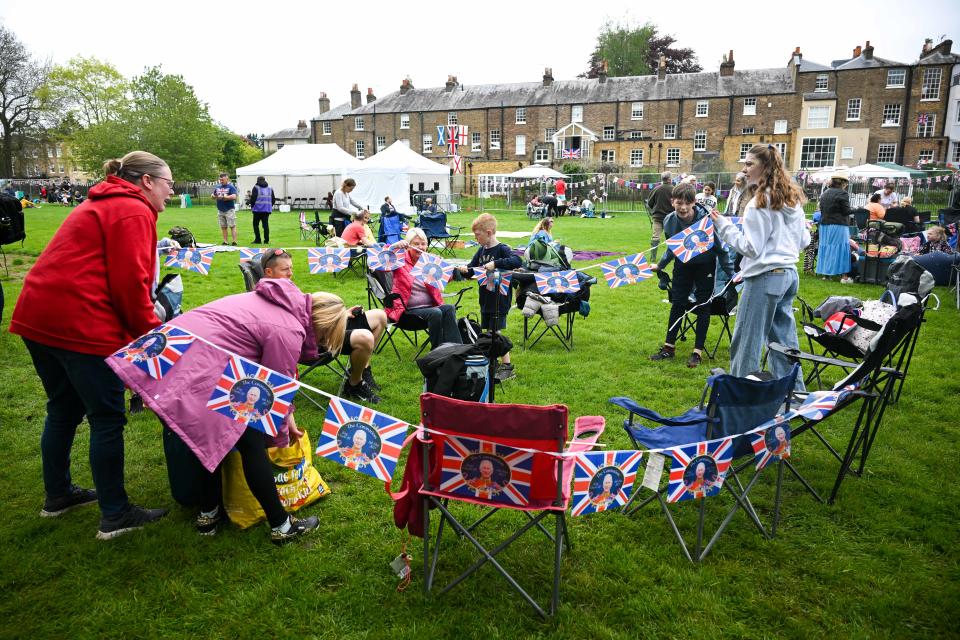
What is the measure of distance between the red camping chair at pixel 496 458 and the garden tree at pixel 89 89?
52461mm

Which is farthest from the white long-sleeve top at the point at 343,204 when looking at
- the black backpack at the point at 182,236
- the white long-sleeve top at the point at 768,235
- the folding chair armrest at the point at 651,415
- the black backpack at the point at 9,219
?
the folding chair armrest at the point at 651,415

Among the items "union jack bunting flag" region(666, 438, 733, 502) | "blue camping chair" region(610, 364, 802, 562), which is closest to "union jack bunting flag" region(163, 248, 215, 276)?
"blue camping chair" region(610, 364, 802, 562)

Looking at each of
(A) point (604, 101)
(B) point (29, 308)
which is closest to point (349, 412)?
(B) point (29, 308)

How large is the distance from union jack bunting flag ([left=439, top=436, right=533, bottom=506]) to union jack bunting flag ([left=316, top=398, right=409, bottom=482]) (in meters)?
0.25

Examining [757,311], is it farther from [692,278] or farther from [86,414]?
[86,414]

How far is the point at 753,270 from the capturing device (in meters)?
4.21

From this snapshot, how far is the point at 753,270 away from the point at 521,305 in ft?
9.07

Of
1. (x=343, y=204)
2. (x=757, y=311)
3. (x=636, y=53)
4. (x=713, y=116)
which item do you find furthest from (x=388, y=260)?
(x=636, y=53)

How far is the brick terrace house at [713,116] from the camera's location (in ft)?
136

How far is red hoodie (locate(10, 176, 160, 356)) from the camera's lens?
278 cm

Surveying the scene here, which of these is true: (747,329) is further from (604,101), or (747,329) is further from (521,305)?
(604,101)

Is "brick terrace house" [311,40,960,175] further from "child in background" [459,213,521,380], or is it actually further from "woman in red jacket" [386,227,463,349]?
"woman in red jacket" [386,227,463,349]

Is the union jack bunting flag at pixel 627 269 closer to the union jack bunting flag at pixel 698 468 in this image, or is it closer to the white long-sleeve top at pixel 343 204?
the union jack bunting flag at pixel 698 468

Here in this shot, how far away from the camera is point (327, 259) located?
701 centimetres
